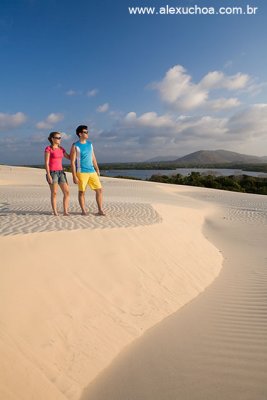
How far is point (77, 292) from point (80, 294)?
46mm

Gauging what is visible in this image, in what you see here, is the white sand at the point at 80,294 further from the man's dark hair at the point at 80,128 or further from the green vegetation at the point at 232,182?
the green vegetation at the point at 232,182

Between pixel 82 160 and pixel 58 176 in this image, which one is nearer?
pixel 82 160

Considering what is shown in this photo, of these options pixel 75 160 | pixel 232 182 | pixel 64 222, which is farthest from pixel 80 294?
pixel 232 182

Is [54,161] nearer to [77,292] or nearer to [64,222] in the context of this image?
[64,222]

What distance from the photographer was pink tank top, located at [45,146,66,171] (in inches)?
237

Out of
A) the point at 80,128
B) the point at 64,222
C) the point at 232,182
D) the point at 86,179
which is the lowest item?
the point at 232,182

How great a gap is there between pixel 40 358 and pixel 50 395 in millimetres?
376

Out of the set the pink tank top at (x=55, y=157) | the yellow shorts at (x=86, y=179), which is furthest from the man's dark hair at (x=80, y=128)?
the yellow shorts at (x=86, y=179)

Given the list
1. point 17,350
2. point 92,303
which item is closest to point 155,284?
point 92,303

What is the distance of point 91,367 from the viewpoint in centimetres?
300

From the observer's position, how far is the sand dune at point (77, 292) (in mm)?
2799

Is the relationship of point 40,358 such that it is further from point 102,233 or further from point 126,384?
point 102,233

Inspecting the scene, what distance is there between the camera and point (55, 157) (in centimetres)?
607

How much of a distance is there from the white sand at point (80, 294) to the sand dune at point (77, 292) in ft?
0.03
